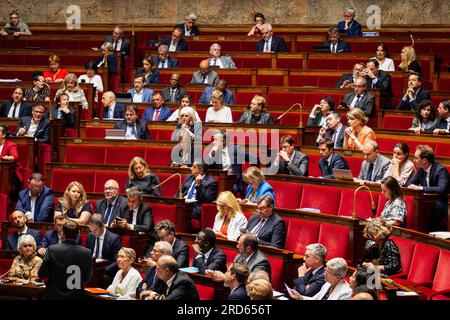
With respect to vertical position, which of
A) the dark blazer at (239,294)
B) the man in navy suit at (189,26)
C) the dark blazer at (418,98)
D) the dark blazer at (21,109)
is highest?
the man in navy suit at (189,26)

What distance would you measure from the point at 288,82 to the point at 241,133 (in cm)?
118

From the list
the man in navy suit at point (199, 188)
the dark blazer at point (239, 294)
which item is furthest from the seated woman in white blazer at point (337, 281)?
the man in navy suit at point (199, 188)

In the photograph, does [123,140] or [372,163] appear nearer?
[372,163]

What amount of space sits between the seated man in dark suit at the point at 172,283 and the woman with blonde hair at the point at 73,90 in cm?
320

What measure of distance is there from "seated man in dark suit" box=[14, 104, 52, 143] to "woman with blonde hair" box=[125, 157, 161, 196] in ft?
3.46

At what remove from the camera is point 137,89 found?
22.8 ft

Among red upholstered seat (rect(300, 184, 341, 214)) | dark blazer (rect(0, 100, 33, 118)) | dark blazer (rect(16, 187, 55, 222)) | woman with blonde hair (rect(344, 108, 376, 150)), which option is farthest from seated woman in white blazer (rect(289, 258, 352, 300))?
dark blazer (rect(0, 100, 33, 118))

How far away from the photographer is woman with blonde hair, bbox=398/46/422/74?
672 centimetres

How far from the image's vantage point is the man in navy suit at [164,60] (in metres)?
7.47

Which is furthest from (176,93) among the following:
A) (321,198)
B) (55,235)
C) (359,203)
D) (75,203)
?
(359,203)

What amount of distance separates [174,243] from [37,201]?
1.21 metres

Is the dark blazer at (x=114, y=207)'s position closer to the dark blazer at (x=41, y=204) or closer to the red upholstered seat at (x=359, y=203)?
the dark blazer at (x=41, y=204)
